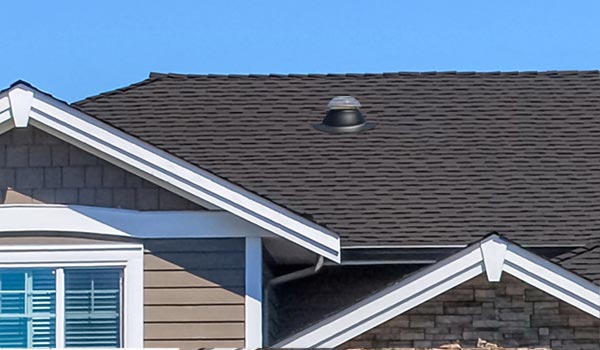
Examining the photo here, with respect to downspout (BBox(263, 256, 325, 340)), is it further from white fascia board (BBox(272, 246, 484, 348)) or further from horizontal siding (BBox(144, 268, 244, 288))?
white fascia board (BBox(272, 246, 484, 348))

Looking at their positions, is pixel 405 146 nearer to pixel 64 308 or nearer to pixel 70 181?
pixel 70 181

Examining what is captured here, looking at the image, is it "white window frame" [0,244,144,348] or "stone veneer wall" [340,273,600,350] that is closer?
"stone veneer wall" [340,273,600,350]

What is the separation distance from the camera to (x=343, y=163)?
49.7 ft

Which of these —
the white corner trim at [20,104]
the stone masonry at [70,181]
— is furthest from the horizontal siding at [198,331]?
the white corner trim at [20,104]

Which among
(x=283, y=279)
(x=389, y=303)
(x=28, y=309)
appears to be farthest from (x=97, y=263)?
(x=389, y=303)

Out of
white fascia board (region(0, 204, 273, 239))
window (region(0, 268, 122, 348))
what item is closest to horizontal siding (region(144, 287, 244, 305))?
window (region(0, 268, 122, 348))

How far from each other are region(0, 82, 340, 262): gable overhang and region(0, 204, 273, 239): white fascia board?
0.19 meters

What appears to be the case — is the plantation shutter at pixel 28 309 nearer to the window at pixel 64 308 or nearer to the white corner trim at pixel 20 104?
the window at pixel 64 308

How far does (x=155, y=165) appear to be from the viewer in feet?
42.3

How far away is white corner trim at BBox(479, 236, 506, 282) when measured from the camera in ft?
39.7

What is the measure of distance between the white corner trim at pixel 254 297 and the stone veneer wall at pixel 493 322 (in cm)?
103

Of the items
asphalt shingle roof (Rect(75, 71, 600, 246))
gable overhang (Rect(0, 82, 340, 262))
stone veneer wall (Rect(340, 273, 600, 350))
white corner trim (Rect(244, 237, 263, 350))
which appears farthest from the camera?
asphalt shingle roof (Rect(75, 71, 600, 246))

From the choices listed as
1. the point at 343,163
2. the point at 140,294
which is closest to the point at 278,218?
the point at 140,294

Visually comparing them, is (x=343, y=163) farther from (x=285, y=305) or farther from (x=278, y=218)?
(x=278, y=218)
